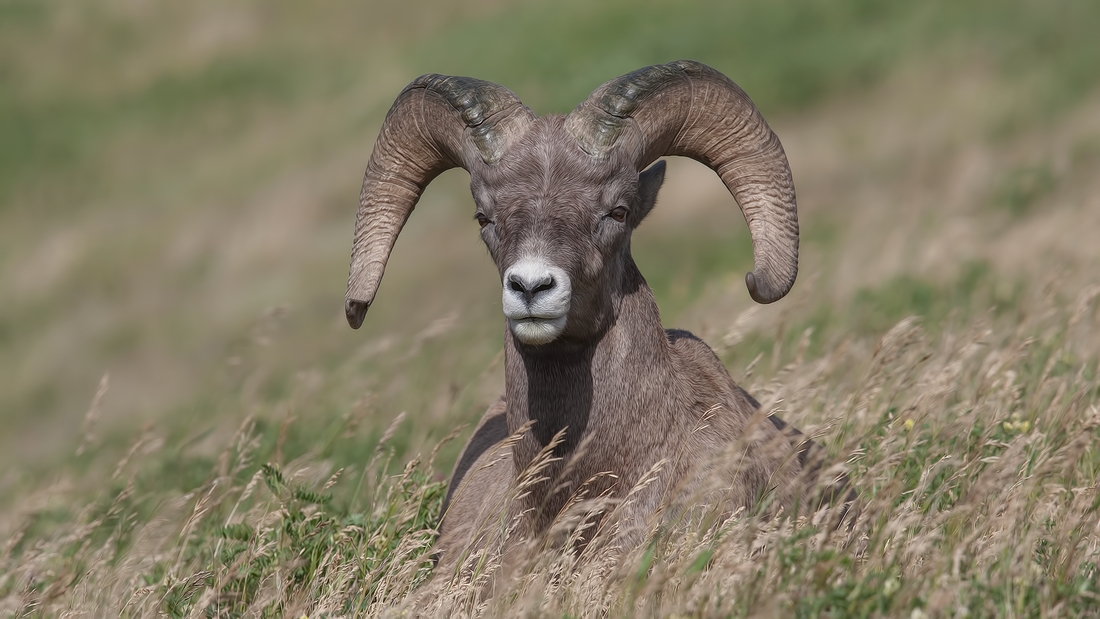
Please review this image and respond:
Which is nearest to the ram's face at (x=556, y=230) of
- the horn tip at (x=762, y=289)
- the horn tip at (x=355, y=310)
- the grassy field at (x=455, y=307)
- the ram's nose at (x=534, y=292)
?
the ram's nose at (x=534, y=292)

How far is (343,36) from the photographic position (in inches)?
1602

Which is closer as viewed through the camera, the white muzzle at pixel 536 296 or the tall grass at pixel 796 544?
the tall grass at pixel 796 544

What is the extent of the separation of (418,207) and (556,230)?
22069 mm

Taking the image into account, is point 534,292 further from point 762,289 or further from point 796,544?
point 796,544

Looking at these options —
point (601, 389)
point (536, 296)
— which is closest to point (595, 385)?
point (601, 389)

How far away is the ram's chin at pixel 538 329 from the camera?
16.5 ft

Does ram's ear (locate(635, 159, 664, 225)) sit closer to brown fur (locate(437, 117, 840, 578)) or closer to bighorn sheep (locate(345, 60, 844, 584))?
bighorn sheep (locate(345, 60, 844, 584))

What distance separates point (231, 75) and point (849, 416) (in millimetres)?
36590

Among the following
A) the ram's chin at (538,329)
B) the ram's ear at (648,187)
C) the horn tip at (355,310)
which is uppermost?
the ram's ear at (648,187)

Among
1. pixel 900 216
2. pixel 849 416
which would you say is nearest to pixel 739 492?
pixel 849 416

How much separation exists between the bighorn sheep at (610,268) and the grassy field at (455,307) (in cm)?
40

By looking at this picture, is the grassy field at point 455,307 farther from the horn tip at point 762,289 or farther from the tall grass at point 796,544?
the horn tip at point 762,289

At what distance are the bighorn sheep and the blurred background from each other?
1.65 meters

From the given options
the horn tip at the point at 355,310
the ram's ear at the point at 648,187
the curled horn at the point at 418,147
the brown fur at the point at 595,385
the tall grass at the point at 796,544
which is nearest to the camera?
the tall grass at the point at 796,544
